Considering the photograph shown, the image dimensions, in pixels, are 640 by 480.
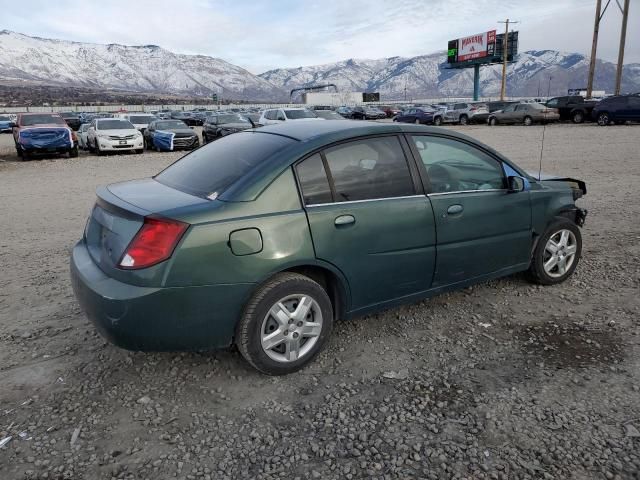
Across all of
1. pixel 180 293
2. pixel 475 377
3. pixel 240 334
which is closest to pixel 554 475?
pixel 475 377

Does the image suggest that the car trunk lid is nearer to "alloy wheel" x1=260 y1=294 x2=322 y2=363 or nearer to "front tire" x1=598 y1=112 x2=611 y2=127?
"alloy wheel" x1=260 y1=294 x2=322 y2=363

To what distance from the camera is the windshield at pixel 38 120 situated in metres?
18.1

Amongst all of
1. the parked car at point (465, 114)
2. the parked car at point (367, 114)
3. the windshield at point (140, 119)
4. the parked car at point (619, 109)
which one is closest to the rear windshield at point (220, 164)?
the windshield at point (140, 119)

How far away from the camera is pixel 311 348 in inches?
132

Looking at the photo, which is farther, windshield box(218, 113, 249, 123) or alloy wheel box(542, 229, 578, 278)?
windshield box(218, 113, 249, 123)

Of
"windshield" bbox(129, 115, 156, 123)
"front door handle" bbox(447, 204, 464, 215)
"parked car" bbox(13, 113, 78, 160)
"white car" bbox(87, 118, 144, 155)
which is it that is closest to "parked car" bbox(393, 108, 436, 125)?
"windshield" bbox(129, 115, 156, 123)

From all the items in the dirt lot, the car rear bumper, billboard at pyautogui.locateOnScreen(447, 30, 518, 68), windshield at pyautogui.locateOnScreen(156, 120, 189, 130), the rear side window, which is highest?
billboard at pyautogui.locateOnScreen(447, 30, 518, 68)

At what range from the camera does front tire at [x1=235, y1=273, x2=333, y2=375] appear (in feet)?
10.1

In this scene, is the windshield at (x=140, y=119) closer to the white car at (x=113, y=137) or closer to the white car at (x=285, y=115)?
the white car at (x=113, y=137)

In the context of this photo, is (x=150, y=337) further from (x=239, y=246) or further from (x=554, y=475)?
(x=554, y=475)

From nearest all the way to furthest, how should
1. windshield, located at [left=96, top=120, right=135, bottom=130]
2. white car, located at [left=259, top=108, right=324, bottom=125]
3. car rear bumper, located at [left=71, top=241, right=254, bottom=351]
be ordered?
car rear bumper, located at [left=71, top=241, right=254, bottom=351] → windshield, located at [left=96, top=120, right=135, bottom=130] → white car, located at [left=259, top=108, right=324, bottom=125]

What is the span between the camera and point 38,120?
18438 millimetres

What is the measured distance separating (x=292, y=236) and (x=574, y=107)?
33.0 meters

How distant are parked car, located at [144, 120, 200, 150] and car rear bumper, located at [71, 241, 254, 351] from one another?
18.0m
